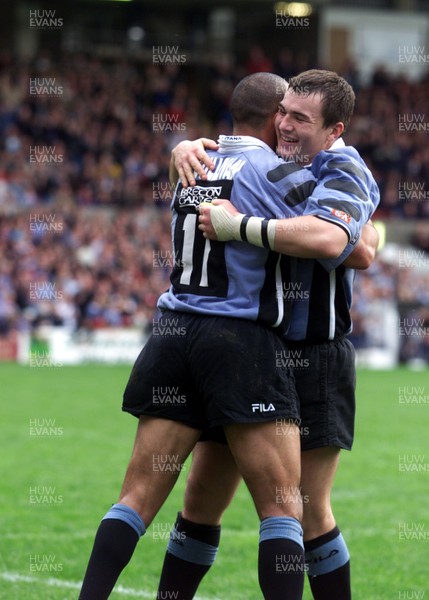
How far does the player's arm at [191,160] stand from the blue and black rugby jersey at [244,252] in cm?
5

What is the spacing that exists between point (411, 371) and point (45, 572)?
1773 cm

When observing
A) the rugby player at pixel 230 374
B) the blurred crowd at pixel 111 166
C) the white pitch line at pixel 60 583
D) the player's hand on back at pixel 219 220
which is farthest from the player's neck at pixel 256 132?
the blurred crowd at pixel 111 166

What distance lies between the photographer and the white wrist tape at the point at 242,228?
4109 mm

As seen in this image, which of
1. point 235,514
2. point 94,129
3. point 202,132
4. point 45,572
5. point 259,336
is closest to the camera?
point 259,336

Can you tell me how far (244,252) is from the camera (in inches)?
168

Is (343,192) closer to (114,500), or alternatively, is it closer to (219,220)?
(219,220)

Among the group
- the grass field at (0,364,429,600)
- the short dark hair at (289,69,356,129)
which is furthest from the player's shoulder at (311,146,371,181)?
the grass field at (0,364,429,600)

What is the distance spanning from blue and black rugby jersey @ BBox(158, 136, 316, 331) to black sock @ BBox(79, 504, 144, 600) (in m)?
0.86

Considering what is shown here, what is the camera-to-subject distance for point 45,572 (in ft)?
19.8

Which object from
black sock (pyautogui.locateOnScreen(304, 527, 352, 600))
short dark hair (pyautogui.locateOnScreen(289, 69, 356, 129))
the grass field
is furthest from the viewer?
the grass field

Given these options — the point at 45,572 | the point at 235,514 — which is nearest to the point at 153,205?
the point at 235,514

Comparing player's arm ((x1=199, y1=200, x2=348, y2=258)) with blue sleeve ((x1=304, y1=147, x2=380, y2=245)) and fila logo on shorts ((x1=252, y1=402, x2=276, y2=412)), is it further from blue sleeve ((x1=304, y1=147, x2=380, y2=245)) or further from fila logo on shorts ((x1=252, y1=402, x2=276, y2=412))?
fila logo on shorts ((x1=252, y1=402, x2=276, y2=412))

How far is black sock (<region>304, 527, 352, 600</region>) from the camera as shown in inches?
181

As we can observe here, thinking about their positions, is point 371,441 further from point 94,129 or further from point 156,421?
point 94,129
